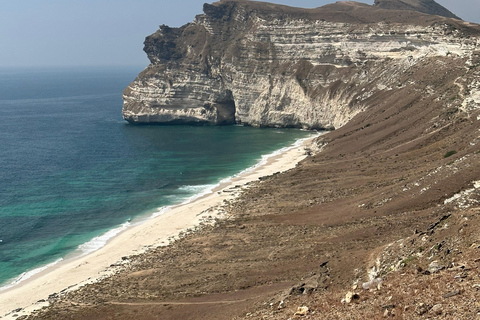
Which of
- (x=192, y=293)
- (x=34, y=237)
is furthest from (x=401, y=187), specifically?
(x=34, y=237)

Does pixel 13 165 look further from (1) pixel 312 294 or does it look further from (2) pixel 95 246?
(1) pixel 312 294

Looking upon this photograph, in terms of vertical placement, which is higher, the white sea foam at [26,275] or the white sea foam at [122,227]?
the white sea foam at [122,227]

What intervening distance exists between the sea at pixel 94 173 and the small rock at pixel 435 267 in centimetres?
4008

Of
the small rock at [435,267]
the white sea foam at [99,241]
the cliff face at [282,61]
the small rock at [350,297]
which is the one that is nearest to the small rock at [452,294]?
the small rock at [435,267]

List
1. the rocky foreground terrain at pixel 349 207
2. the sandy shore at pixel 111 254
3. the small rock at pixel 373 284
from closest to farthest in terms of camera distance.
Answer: the small rock at pixel 373 284, the rocky foreground terrain at pixel 349 207, the sandy shore at pixel 111 254

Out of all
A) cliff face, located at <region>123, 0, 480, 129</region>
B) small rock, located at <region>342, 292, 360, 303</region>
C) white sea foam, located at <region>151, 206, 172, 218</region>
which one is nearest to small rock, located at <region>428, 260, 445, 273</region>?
small rock, located at <region>342, 292, 360, 303</region>

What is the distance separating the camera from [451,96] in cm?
7900

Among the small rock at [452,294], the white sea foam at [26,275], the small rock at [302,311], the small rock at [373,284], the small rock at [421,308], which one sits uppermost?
the small rock at [452,294]

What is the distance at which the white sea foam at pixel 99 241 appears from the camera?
56.0 metres

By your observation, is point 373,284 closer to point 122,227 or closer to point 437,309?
point 437,309

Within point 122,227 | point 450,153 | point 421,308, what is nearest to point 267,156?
point 122,227

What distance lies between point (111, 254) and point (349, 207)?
2566 centimetres

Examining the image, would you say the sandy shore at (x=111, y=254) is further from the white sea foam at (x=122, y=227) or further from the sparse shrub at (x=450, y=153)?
the sparse shrub at (x=450, y=153)

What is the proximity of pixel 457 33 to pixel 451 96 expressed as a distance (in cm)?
2636
